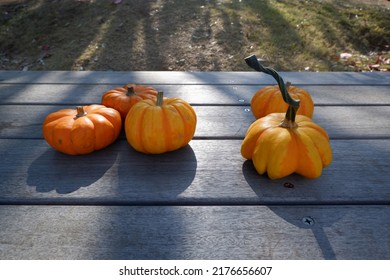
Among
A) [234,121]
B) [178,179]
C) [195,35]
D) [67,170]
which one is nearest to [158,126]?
[178,179]

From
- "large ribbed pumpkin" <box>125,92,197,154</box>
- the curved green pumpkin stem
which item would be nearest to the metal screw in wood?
the curved green pumpkin stem

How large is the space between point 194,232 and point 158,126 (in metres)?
0.39

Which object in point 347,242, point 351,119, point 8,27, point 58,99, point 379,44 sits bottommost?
point 8,27

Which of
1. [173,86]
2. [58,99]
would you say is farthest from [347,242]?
[58,99]

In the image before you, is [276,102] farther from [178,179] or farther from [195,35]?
[195,35]

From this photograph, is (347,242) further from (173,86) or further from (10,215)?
(173,86)

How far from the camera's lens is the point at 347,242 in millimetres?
839

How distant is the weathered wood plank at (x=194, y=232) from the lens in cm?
81

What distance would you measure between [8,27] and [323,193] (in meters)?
5.08

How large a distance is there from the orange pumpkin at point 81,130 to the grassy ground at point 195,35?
272 cm

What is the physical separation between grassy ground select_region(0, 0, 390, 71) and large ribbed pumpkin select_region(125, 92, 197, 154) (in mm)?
2746

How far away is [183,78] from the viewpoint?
207 cm

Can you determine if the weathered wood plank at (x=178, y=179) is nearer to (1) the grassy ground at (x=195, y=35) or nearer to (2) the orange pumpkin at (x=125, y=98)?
(2) the orange pumpkin at (x=125, y=98)

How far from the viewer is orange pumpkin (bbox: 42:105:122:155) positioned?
1141 mm
